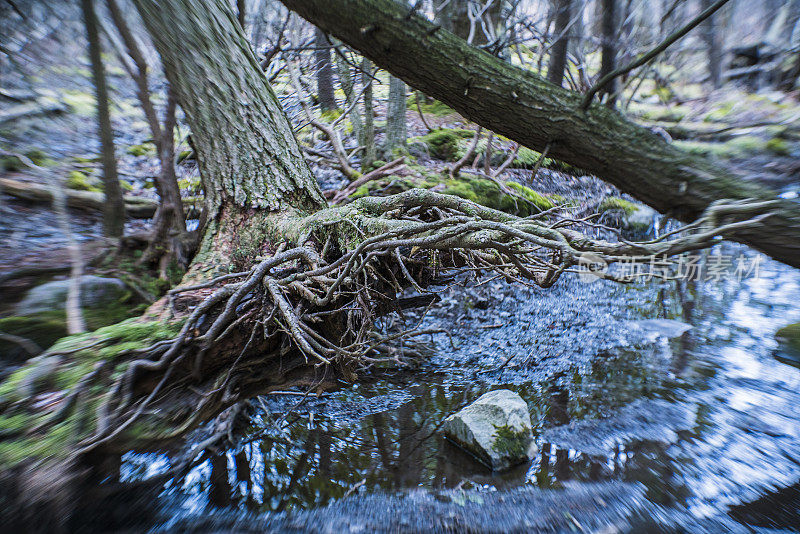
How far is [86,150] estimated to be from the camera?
6.75 meters

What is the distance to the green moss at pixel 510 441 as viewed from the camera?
9.35 ft

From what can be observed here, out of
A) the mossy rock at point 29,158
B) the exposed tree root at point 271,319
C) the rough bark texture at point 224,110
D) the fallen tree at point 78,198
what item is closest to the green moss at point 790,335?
the exposed tree root at point 271,319

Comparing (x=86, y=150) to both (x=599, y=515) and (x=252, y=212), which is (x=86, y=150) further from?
(x=599, y=515)

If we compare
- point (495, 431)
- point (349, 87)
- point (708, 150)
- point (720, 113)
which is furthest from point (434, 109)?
point (495, 431)

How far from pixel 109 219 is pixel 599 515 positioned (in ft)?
16.3

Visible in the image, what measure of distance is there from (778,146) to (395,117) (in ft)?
21.0

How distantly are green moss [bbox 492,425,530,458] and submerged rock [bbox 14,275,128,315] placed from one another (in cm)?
333

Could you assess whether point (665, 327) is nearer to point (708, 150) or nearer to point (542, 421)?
point (708, 150)

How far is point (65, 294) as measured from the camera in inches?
124

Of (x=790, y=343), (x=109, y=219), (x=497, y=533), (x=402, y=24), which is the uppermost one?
(x=402, y=24)

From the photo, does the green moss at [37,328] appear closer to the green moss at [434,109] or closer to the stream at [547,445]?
the stream at [547,445]

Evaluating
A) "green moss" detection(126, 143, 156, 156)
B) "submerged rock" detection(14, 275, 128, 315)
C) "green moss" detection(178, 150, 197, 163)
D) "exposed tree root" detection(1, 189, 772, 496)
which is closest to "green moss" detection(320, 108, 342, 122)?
"green moss" detection(178, 150, 197, 163)

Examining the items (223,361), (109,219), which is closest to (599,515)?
(223,361)

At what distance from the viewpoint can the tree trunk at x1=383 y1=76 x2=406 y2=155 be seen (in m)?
6.61
